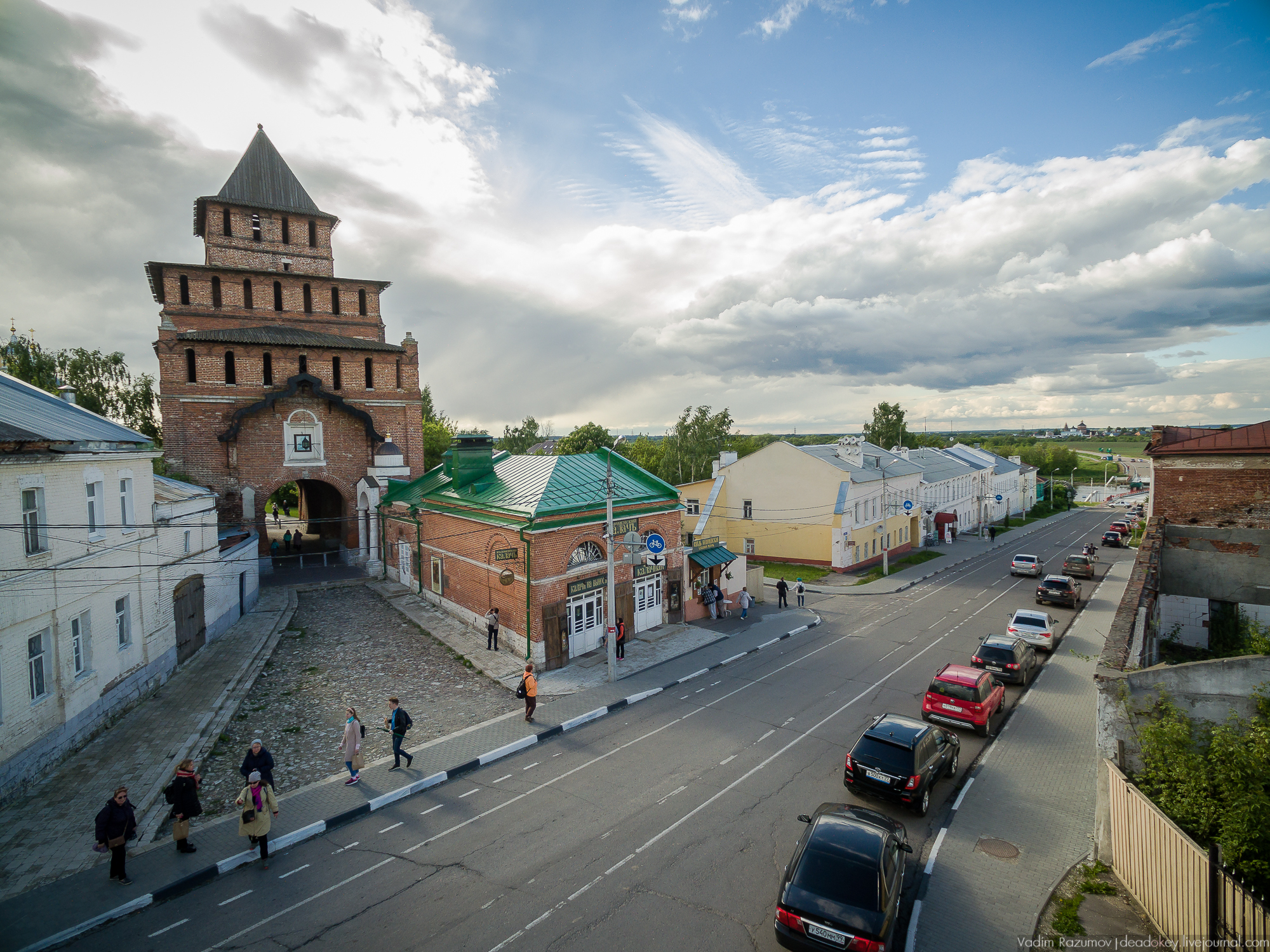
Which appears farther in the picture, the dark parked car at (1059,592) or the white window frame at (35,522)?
the dark parked car at (1059,592)

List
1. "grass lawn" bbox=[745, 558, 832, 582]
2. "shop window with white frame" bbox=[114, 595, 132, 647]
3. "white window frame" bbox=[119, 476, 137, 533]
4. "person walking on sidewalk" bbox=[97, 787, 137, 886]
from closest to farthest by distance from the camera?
1. "person walking on sidewalk" bbox=[97, 787, 137, 886]
2. "shop window with white frame" bbox=[114, 595, 132, 647]
3. "white window frame" bbox=[119, 476, 137, 533]
4. "grass lawn" bbox=[745, 558, 832, 582]

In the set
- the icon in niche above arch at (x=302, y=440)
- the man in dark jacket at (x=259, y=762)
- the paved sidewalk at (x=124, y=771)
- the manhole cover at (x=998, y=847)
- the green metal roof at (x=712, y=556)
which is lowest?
the manhole cover at (x=998, y=847)

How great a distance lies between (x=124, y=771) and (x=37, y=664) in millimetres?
2811

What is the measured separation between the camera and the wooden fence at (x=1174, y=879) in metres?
6.59

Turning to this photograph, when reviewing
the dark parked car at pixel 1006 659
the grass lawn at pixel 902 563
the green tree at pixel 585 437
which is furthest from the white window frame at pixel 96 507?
the green tree at pixel 585 437

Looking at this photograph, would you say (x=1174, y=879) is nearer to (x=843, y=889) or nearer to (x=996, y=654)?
(x=843, y=889)

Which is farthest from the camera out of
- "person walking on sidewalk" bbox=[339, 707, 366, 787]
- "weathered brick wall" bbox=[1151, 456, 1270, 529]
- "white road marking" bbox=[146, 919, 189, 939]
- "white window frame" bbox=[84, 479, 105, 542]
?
"weathered brick wall" bbox=[1151, 456, 1270, 529]

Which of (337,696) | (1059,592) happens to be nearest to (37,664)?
(337,696)

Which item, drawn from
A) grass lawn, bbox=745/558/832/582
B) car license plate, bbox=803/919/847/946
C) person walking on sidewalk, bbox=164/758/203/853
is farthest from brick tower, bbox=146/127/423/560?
car license plate, bbox=803/919/847/946

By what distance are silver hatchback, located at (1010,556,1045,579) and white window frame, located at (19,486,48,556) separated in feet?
134

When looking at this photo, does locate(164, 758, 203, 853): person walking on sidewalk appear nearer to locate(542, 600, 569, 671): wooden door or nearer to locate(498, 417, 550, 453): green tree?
locate(542, 600, 569, 671): wooden door

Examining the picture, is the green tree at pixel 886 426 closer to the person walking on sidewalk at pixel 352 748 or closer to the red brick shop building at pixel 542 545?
the red brick shop building at pixel 542 545

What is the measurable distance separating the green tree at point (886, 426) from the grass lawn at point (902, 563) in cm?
2842

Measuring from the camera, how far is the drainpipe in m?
18.3
